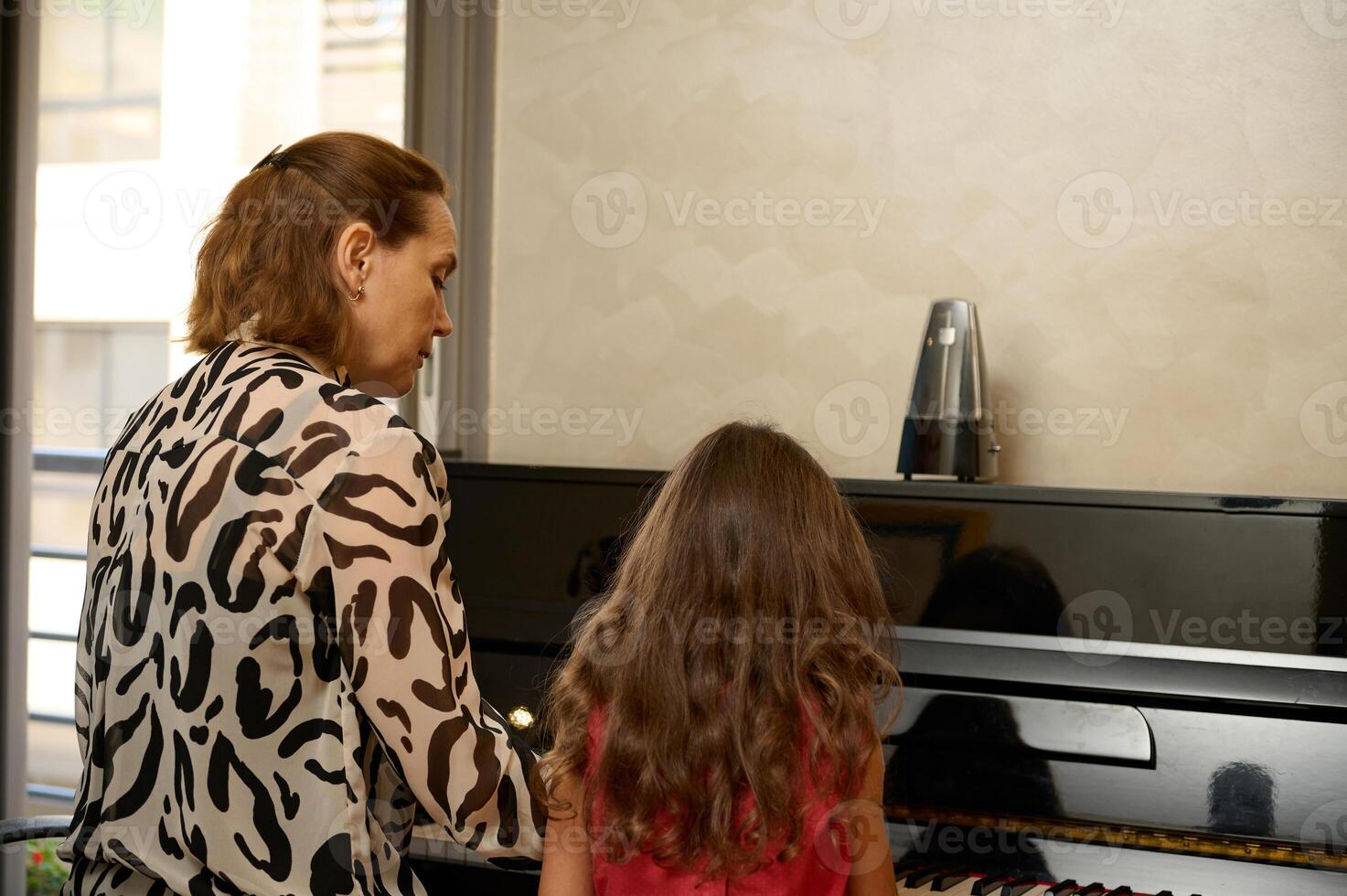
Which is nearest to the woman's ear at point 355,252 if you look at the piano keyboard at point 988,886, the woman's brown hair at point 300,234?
the woman's brown hair at point 300,234

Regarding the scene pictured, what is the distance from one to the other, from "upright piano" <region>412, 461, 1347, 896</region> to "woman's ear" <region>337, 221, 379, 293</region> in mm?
991

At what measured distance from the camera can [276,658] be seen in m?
A: 1.21

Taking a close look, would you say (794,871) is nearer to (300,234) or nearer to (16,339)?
(300,234)

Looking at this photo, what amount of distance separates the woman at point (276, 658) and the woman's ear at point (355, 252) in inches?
5.1

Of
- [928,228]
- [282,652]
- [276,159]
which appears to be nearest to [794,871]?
[282,652]

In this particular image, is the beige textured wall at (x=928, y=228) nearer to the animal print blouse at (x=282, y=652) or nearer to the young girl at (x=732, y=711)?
the young girl at (x=732, y=711)

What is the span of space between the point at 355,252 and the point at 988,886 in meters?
1.30

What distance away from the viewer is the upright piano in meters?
1.81

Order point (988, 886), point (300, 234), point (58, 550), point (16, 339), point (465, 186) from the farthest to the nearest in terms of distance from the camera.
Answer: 1. point (465, 186)
2. point (58, 550)
3. point (16, 339)
4. point (988, 886)
5. point (300, 234)

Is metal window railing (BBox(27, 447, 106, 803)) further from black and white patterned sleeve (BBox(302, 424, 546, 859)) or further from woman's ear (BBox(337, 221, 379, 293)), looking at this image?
black and white patterned sleeve (BBox(302, 424, 546, 859))

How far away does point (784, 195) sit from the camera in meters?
2.81

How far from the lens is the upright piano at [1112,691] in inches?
71.4

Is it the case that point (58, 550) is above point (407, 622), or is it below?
below

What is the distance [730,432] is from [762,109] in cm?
151
